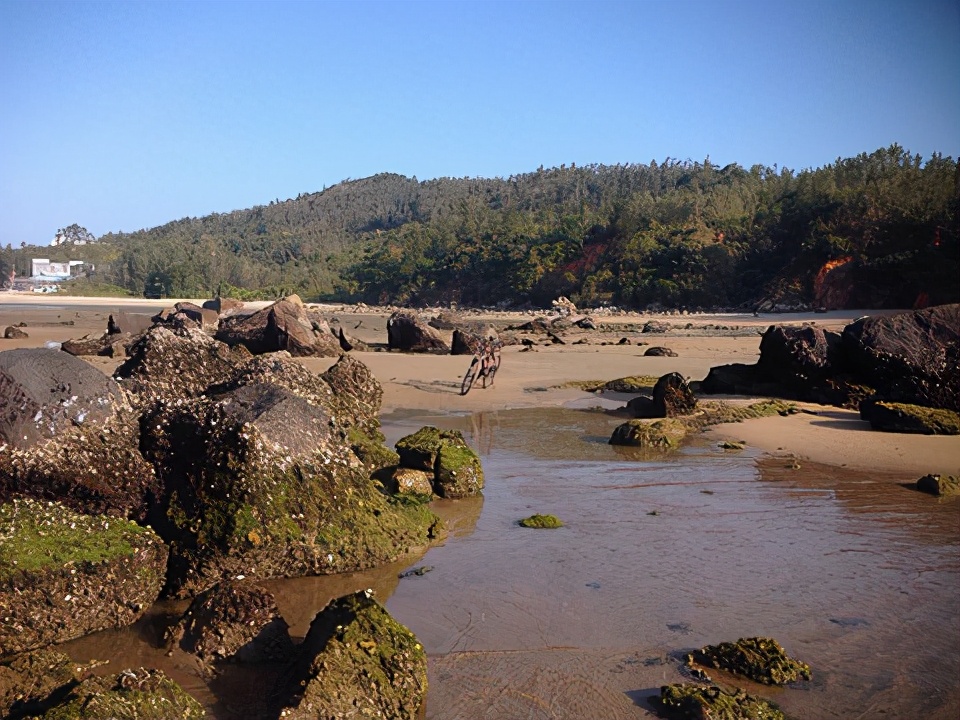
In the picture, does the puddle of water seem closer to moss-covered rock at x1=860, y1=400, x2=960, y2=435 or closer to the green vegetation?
the green vegetation

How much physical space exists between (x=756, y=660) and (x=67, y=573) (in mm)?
3688

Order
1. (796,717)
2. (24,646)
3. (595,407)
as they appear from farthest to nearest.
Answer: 1. (595,407)
2. (24,646)
3. (796,717)

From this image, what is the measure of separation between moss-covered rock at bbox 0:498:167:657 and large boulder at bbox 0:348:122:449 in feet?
1.57

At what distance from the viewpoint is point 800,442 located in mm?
10328

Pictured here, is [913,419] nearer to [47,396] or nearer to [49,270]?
[47,396]

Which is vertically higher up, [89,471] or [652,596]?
[89,471]

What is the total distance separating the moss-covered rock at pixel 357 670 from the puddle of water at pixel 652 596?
7.8 inches

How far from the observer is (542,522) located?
6984 mm

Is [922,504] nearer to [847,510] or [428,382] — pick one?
[847,510]

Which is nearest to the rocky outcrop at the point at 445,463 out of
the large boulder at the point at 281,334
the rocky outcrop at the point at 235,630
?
the rocky outcrop at the point at 235,630

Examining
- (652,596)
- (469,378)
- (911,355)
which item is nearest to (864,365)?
(911,355)

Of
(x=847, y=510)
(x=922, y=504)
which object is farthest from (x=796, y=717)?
(x=922, y=504)

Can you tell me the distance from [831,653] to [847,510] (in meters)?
3.05

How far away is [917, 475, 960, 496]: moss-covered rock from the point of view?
25.9 ft
